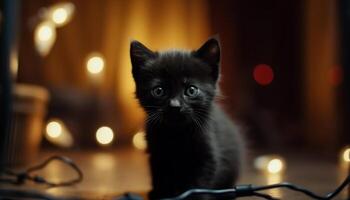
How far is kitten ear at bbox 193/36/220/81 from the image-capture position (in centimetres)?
105

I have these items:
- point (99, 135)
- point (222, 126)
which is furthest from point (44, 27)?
point (222, 126)

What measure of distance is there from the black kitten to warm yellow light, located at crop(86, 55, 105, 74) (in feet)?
6.59

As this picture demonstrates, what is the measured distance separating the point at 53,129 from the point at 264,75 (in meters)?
1.46

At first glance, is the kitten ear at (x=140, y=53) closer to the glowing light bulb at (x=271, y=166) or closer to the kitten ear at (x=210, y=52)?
the kitten ear at (x=210, y=52)

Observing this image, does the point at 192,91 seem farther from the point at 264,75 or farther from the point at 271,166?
the point at 264,75

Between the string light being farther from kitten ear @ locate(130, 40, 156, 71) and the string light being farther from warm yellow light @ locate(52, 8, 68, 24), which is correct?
kitten ear @ locate(130, 40, 156, 71)

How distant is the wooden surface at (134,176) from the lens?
1193 millimetres

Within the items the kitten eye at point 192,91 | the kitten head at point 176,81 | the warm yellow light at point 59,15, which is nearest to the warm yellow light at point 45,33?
the warm yellow light at point 59,15

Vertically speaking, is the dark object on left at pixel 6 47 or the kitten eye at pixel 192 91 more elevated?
the dark object on left at pixel 6 47

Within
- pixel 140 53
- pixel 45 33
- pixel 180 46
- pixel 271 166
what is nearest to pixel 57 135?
pixel 45 33

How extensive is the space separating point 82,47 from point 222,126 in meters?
2.15

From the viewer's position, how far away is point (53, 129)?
2750 mm

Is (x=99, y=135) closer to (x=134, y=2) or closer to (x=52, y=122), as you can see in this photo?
(x=52, y=122)

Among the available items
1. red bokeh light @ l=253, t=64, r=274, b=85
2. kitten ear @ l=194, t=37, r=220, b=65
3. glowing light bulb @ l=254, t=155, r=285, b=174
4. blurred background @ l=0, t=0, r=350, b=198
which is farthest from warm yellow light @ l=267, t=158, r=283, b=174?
red bokeh light @ l=253, t=64, r=274, b=85
